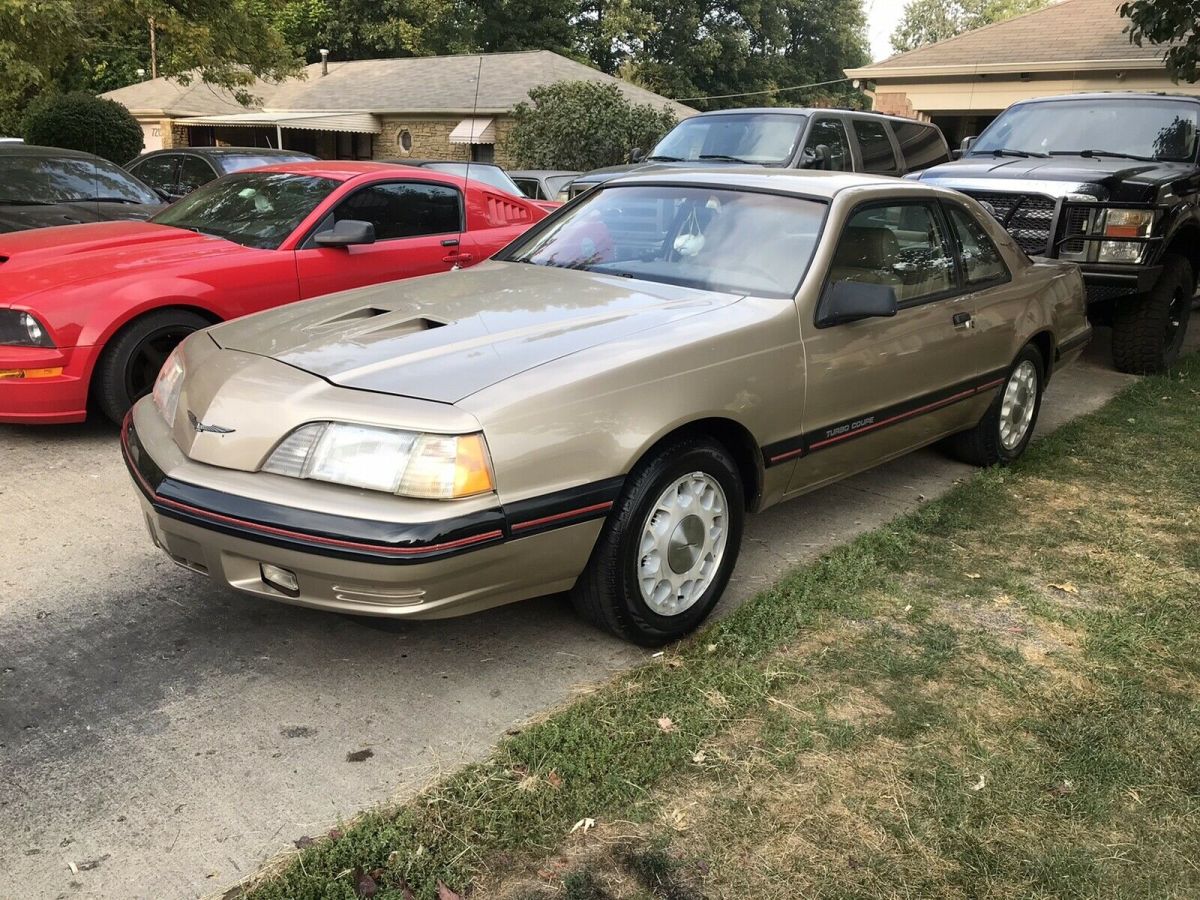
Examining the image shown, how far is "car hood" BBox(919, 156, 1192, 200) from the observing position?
7145 mm

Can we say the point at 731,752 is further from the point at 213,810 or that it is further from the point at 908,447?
the point at 908,447

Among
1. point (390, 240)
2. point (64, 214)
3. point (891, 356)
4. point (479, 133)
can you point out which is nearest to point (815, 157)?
point (390, 240)

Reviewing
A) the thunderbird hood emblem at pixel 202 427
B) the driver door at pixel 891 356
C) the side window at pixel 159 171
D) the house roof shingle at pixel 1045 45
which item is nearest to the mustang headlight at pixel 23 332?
the thunderbird hood emblem at pixel 202 427

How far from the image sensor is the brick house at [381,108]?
2689 cm

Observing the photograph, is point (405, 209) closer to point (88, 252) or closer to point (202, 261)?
point (202, 261)

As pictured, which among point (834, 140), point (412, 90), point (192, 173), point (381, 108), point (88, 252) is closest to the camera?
point (88, 252)

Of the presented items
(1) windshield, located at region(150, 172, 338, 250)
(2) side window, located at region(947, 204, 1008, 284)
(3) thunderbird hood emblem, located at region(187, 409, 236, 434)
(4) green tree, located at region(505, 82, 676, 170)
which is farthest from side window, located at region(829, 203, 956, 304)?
(4) green tree, located at region(505, 82, 676, 170)

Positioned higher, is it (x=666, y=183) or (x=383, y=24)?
(x=383, y=24)

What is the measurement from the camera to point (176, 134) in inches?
1184

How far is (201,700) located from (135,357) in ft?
9.34

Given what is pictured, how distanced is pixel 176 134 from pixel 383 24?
13.0 metres

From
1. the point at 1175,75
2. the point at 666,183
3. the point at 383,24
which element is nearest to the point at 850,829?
the point at 666,183

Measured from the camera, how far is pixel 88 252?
562cm

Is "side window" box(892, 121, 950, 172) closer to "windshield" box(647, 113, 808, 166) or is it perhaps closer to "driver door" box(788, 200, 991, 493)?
"windshield" box(647, 113, 808, 166)
